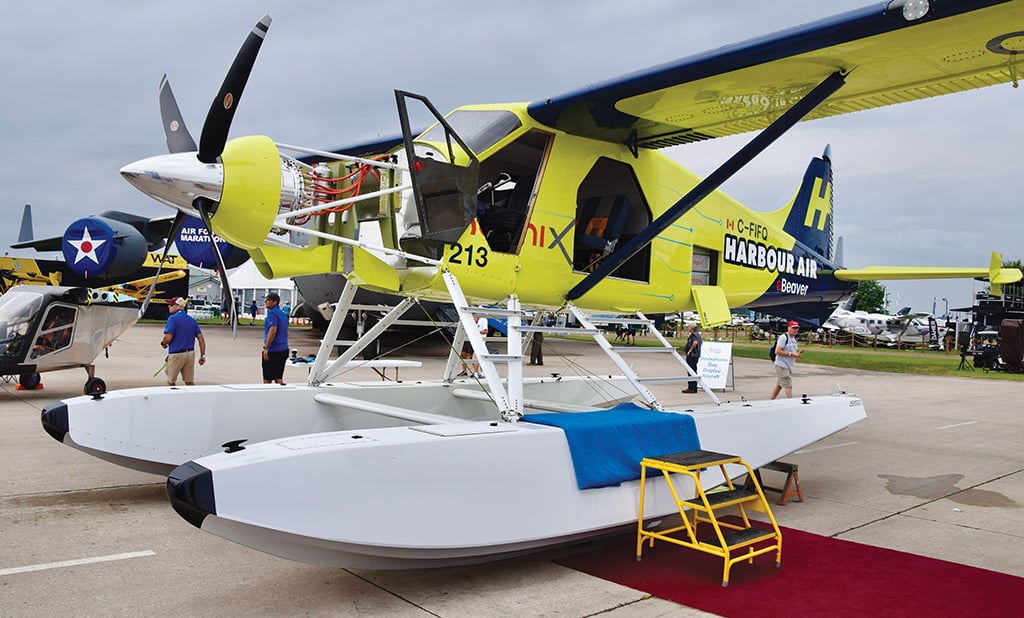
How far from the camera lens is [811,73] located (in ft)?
18.3

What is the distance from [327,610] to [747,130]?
223 inches

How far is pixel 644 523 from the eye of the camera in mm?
4973

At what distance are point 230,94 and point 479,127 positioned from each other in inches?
82.5

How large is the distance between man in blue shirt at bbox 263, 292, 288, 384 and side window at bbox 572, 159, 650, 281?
15.1ft

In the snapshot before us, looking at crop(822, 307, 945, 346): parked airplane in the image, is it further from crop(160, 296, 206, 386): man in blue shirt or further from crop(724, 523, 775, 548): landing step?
crop(724, 523, 775, 548): landing step

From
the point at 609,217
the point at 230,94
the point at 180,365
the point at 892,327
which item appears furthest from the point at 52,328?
the point at 892,327

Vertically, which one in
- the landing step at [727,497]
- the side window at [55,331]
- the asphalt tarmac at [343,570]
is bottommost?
the asphalt tarmac at [343,570]

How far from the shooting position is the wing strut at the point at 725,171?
18.1ft

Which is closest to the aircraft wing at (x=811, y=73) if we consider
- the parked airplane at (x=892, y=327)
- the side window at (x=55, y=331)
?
the side window at (x=55, y=331)

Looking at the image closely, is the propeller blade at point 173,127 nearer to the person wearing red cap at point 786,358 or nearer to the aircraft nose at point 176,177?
the aircraft nose at point 176,177

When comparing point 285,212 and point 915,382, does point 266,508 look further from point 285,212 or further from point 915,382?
point 915,382

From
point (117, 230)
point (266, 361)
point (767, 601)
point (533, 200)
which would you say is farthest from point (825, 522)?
point (117, 230)

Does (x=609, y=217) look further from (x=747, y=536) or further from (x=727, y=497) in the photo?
(x=747, y=536)

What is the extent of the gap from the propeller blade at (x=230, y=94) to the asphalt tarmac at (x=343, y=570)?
2317 mm
